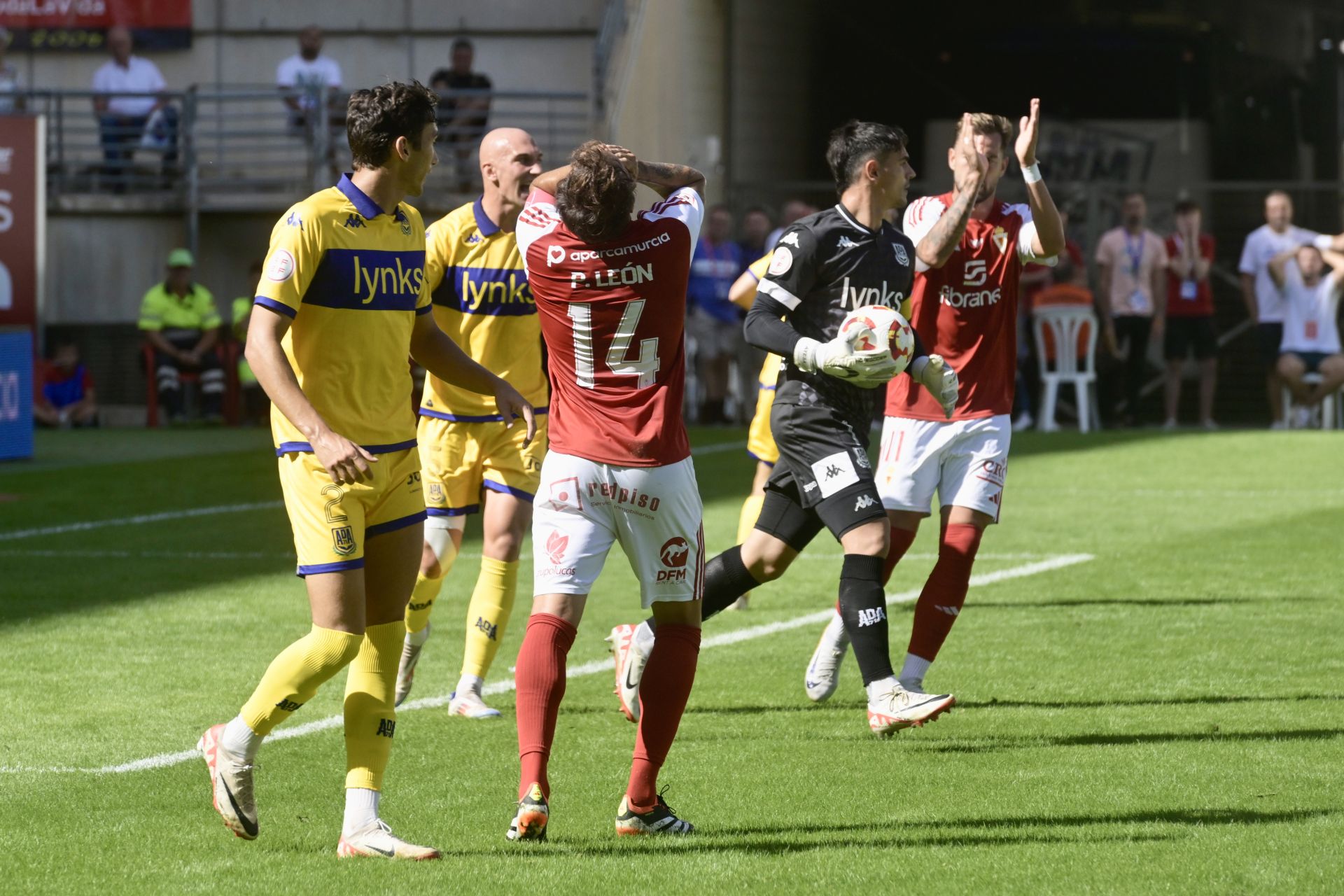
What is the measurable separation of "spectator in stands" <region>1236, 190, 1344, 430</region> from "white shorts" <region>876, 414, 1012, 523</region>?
13.3 metres

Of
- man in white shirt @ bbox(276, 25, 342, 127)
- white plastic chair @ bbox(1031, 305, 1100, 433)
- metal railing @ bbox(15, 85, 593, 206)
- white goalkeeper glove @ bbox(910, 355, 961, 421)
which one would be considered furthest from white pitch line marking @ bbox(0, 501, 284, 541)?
man in white shirt @ bbox(276, 25, 342, 127)

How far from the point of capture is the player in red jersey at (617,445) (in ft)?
17.0

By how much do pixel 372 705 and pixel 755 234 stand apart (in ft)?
51.8

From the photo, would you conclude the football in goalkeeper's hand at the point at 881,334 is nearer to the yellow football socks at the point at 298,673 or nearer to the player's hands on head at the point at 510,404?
the player's hands on head at the point at 510,404

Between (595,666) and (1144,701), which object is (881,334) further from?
(595,666)

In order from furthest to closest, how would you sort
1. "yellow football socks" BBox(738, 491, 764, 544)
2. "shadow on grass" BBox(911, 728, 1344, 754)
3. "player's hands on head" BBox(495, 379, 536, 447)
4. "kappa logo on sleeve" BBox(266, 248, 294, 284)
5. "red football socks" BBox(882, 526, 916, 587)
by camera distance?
"yellow football socks" BBox(738, 491, 764, 544) → "red football socks" BBox(882, 526, 916, 587) → "shadow on grass" BBox(911, 728, 1344, 754) → "player's hands on head" BBox(495, 379, 536, 447) → "kappa logo on sleeve" BBox(266, 248, 294, 284)

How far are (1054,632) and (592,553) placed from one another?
4157 mm

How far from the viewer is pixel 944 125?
27.4 metres

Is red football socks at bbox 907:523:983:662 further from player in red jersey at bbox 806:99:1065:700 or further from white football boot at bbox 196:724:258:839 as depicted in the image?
white football boot at bbox 196:724:258:839

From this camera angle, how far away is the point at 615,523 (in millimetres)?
5348

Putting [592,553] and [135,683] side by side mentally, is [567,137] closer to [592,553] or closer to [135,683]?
[135,683]

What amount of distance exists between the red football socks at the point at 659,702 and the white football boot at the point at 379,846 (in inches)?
24.8

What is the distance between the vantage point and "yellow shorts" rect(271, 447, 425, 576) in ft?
16.6

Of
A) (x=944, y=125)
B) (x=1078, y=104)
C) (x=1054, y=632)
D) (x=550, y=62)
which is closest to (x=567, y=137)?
(x=550, y=62)
